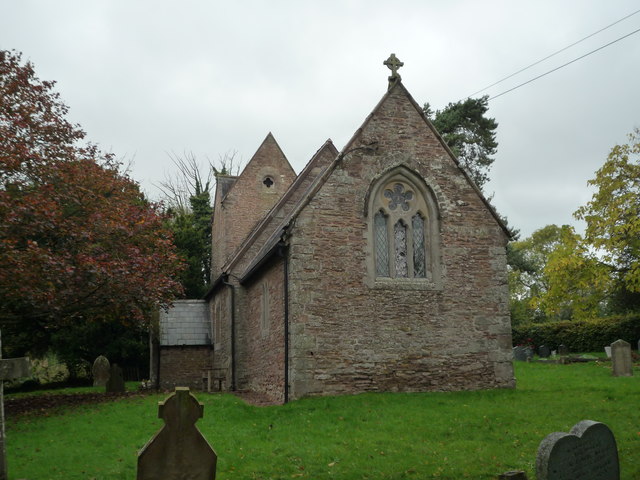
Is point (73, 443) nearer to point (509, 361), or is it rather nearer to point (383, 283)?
point (383, 283)

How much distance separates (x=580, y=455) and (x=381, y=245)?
367 inches

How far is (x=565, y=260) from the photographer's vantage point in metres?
24.8

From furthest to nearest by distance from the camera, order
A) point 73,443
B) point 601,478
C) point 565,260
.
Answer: point 565,260, point 73,443, point 601,478

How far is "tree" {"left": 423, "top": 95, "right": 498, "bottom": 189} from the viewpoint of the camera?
42.6 m

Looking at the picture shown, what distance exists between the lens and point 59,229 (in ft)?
53.8

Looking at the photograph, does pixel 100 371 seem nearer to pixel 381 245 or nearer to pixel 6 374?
pixel 381 245

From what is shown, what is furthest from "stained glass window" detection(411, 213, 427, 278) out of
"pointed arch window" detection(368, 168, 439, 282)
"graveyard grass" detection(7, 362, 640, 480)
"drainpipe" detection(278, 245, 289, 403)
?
"drainpipe" detection(278, 245, 289, 403)

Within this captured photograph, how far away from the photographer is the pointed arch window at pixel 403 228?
16.1m

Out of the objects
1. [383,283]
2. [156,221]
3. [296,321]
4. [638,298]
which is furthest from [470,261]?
[638,298]

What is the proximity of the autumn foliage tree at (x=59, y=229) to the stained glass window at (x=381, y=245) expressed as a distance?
21.4ft

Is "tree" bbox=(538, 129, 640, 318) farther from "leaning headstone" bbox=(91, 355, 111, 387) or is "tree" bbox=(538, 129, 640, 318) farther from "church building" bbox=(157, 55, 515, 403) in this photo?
"leaning headstone" bbox=(91, 355, 111, 387)

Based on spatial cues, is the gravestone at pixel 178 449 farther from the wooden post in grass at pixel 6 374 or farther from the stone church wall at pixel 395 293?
the stone church wall at pixel 395 293

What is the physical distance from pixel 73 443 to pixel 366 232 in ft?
26.6

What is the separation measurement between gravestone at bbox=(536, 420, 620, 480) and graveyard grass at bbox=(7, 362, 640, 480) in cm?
111
